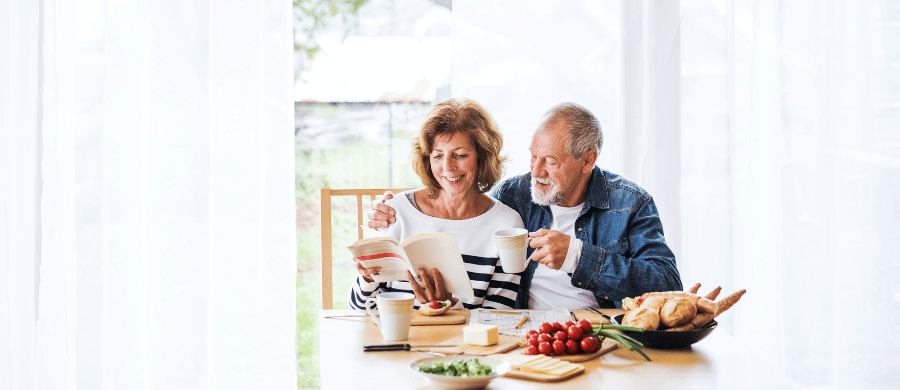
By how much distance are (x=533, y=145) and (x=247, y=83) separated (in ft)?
3.12

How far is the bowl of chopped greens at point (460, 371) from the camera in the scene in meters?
1.07

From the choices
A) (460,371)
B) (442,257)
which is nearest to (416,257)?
(442,257)

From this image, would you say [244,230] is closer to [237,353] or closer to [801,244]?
[237,353]

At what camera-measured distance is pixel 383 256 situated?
1665mm

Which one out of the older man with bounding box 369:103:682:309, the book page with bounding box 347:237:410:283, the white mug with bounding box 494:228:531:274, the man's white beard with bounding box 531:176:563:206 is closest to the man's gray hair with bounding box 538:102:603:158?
the older man with bounding box 369:103:682:309

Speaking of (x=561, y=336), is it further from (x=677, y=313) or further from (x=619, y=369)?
Result: (x=677, y=313)

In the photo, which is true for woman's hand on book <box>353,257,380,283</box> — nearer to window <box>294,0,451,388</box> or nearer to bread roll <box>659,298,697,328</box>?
Answer: bread roll <box>659,298,697,328</box>

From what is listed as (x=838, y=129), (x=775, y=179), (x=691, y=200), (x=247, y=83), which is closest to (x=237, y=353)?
(x=247, y=83)

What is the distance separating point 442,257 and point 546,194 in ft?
1.44

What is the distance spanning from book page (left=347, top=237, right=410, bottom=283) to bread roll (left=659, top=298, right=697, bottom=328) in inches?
23.9

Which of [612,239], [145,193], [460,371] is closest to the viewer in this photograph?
[460,371]

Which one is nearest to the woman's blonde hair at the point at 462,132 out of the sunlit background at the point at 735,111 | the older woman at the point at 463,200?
the older woman at the point at 463,200

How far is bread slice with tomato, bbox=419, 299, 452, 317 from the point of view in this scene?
5.19 feet

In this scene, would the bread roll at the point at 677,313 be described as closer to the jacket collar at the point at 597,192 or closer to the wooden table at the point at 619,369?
the wooden table at the point at 619,369
